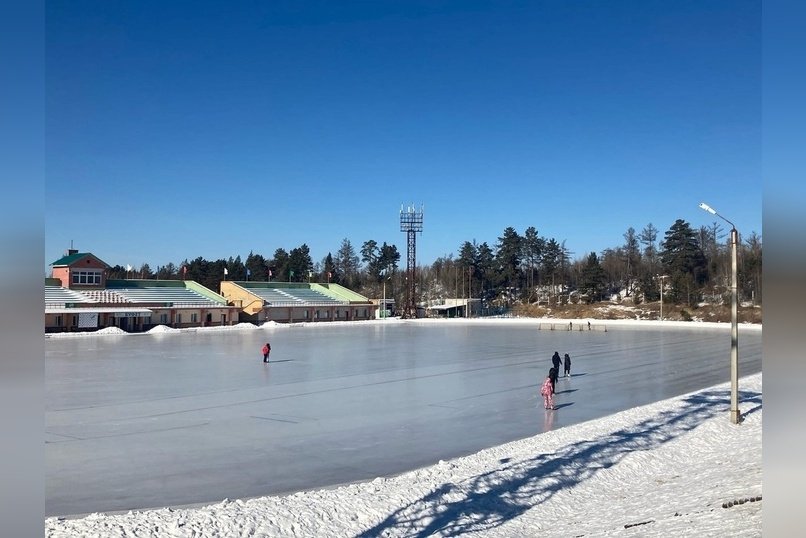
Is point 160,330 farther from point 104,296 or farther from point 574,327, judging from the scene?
point 574,327

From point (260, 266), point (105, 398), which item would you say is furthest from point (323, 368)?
point (260, 266)

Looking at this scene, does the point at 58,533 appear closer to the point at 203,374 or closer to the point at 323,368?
the point at 203,374

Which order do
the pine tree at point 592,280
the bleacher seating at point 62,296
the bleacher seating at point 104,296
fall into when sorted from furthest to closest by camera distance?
the pine tree at point 592,280 → the bleacher seating at point 104,296 → the bleacher seating at point 62,296

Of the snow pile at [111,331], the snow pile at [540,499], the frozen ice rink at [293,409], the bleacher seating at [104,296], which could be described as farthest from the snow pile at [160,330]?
the snow pile at [540,499]

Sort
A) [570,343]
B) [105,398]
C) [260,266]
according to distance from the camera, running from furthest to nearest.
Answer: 1. [260,266]
2. [570,343]
3. [105,398]

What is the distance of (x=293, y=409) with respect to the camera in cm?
1537

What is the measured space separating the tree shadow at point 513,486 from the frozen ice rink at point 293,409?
4.55 ft

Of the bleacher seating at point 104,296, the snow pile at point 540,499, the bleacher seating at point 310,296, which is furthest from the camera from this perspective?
the bleacher seating at point 310,296

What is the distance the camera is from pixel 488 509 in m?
8.70

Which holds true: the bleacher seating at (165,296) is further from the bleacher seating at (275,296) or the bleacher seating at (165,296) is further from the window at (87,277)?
the bleacher seating at (275,296)

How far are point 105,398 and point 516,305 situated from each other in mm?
75447

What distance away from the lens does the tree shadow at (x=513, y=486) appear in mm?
8031

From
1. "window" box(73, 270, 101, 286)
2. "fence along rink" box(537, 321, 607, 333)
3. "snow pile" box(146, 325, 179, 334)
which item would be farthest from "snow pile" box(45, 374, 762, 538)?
"window" box(73, 270, 101, 286)

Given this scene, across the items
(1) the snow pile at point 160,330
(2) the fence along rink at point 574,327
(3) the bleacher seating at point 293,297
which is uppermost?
(3) the bleacher seating at point 293,297
